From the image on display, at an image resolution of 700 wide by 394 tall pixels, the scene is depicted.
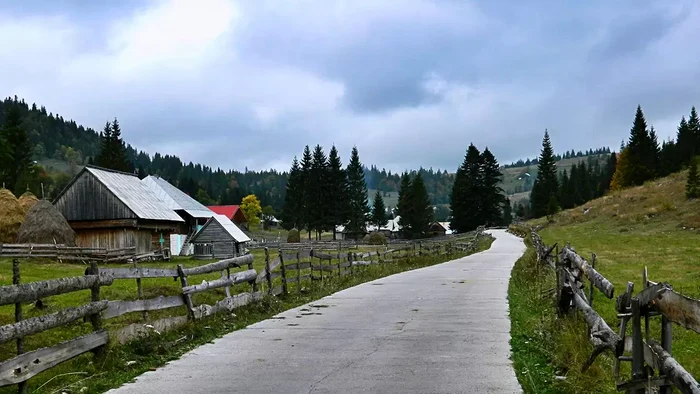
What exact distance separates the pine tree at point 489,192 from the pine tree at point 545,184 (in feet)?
30.9

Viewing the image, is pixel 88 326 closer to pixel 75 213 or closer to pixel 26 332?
pixel 26 332

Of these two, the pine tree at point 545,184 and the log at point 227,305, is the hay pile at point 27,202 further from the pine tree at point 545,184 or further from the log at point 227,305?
the pine tree at point 545,184

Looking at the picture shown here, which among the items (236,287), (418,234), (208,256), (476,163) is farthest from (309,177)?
(236,287)

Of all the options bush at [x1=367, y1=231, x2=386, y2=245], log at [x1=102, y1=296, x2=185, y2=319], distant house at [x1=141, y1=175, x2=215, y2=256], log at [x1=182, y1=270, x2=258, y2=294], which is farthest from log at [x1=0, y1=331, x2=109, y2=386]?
bush at [x1=367, y1=231, x2=386, y2=245]

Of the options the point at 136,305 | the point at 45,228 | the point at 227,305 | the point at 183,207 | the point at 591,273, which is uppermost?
the point at 183,207

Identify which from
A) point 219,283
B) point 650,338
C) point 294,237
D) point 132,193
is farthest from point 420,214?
point 650,338

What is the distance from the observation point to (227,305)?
1346 cm

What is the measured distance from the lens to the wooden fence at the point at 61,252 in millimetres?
41809

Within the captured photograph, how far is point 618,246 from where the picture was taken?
35.9 meters

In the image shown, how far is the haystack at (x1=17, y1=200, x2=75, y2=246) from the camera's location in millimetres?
46969

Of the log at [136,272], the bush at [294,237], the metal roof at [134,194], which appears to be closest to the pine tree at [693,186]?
the metal roof at [134,194]

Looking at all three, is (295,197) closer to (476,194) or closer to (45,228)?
(476,194)

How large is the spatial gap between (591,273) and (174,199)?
2474 inches

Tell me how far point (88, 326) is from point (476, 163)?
102 m
